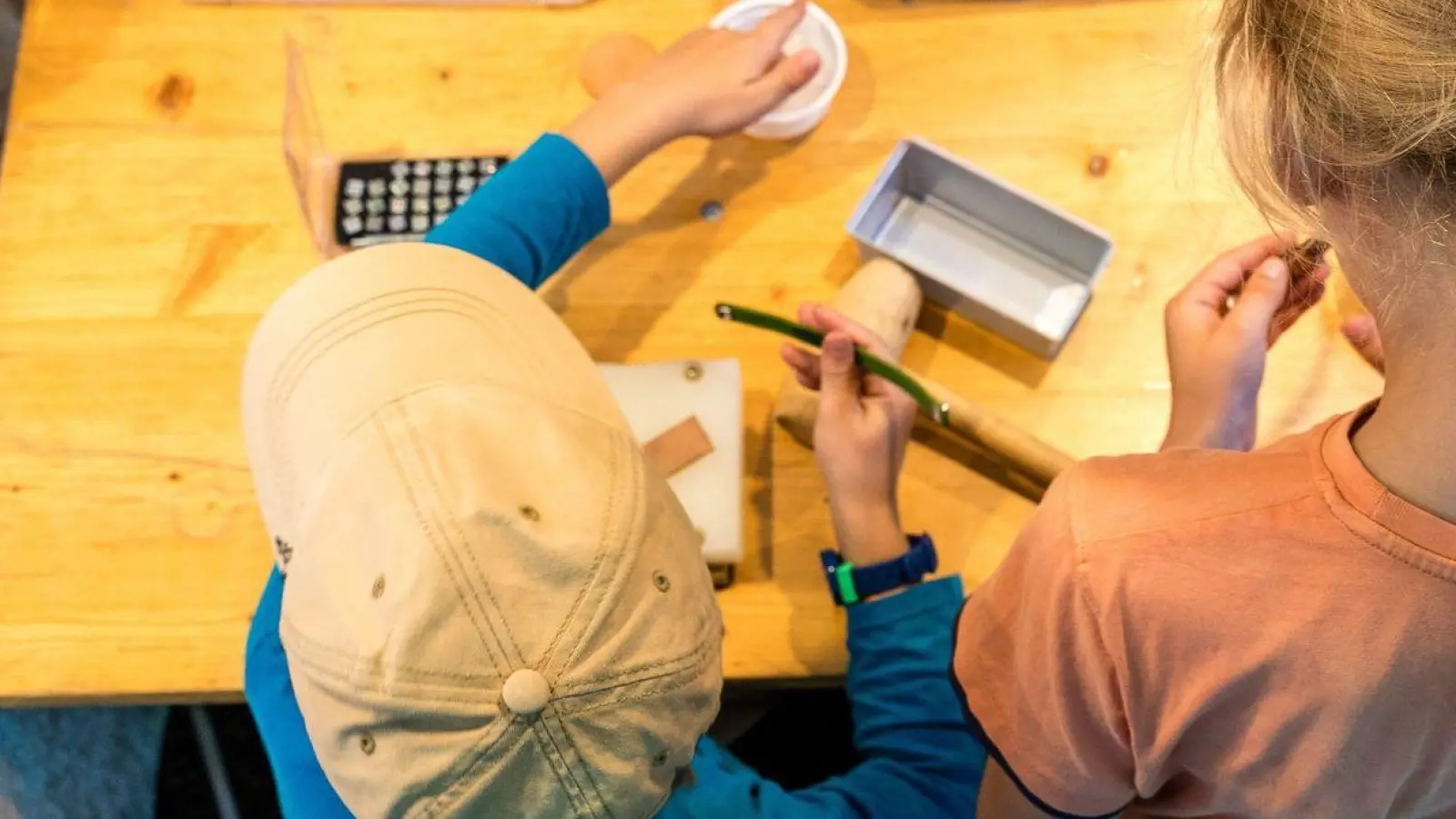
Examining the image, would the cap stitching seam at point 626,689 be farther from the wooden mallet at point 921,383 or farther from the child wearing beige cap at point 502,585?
the wooden mallet at point 921,383

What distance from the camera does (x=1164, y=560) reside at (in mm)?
424

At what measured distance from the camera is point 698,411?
693 millimetres

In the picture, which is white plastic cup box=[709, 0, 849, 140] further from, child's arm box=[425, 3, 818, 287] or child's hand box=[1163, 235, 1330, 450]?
child's hand box=[1163, 235, 1330, 450]

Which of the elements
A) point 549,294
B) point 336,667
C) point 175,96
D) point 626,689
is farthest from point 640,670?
point 175,96

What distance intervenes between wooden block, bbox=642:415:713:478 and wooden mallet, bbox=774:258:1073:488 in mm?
57

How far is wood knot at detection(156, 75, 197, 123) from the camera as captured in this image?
2.58 feet

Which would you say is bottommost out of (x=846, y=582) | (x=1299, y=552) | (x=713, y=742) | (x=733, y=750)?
(x=733, y=750)

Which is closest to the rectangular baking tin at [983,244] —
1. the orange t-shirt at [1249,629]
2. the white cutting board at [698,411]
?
the white cutting board at [698,411]

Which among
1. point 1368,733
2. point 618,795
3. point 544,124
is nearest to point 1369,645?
point 1368,733

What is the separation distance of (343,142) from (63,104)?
0.72ft

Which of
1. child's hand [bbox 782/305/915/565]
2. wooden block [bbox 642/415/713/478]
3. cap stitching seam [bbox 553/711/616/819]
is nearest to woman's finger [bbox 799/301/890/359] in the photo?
child's hand [bbox 782/305/915/565]

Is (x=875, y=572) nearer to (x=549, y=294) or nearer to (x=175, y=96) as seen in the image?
(x=549, y=294)

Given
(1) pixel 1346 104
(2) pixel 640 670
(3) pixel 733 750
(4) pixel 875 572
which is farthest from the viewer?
(3) pixel 733 750

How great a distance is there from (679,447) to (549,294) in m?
0.16
